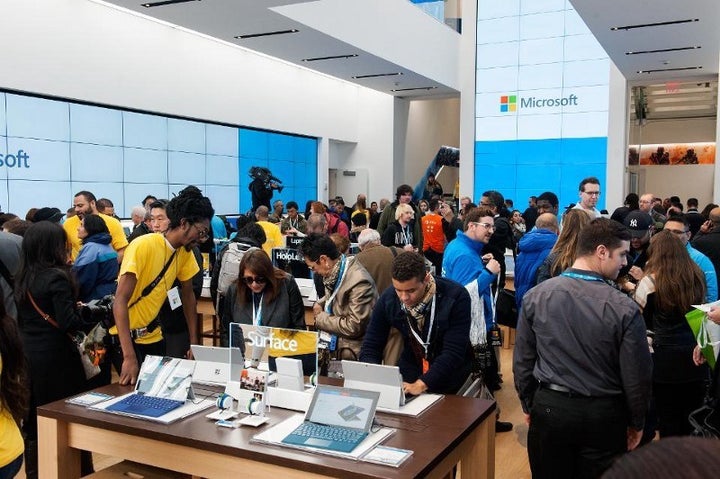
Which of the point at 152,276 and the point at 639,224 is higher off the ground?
the point at 639,224

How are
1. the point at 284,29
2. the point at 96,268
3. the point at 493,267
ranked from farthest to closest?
the point at 284,29 < the point at 96,268 < the point at 493,267

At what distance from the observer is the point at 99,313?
3.47m

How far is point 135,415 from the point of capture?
2635mm

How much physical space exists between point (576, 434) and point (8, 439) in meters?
1.95

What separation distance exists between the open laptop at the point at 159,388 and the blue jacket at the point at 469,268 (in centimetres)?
203

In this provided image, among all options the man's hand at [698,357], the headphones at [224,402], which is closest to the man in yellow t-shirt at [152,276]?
the headphones at [224,402]

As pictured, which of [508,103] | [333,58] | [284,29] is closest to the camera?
[284,29]

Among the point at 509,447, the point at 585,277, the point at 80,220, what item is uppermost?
the point at 80,220

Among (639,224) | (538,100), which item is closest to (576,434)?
(639,224)

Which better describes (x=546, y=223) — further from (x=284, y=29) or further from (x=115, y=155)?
(x=115, y=155)

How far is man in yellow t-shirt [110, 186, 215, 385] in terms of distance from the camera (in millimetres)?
3107

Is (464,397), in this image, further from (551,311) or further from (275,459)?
(275,459)

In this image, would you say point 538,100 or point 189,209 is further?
point 538,100

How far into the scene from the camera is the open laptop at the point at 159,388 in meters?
2.72
